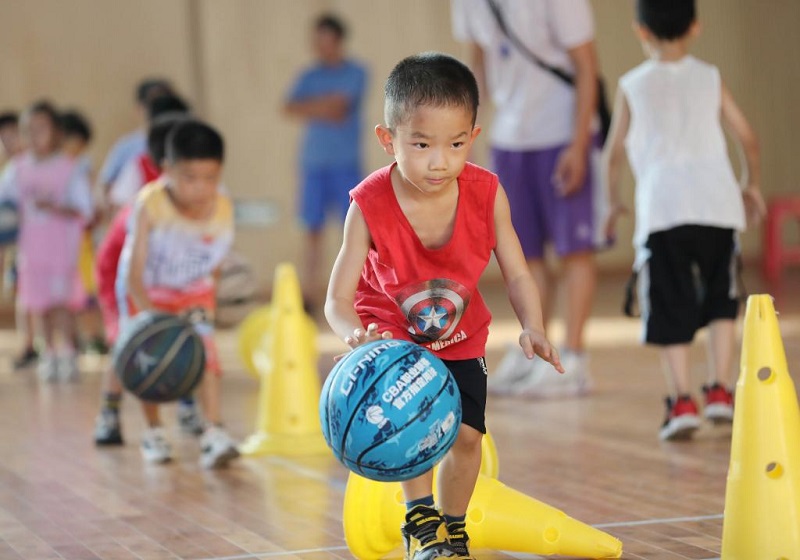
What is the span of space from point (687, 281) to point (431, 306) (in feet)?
7.44

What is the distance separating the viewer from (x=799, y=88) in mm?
16797

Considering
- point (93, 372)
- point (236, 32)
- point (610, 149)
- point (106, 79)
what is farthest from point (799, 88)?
point (610, 149)

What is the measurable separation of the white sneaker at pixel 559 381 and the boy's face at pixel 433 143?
3.63 metres

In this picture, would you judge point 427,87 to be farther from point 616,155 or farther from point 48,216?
point 48,216

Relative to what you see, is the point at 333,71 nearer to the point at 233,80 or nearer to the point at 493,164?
the point at 233,80

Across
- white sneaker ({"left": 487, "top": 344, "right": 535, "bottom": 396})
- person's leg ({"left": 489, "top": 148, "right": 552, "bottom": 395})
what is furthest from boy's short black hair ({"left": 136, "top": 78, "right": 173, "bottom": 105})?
white sneaker ({"left": 487, "top": 344, "right": 535, "bottom": 396})

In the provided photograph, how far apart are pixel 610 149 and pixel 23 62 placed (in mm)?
10018

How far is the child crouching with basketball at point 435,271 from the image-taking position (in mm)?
3295

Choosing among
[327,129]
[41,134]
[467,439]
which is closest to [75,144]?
[41,134]

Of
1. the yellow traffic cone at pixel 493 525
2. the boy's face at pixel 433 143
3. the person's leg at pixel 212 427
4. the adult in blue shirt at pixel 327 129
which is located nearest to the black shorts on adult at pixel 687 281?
the person's leg at pixel 212 427

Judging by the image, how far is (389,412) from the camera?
122 inches

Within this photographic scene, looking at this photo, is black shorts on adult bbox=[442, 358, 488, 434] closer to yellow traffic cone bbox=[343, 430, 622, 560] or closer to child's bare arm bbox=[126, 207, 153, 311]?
yellow traffic cone bbox=[343, 430, 622, 560]

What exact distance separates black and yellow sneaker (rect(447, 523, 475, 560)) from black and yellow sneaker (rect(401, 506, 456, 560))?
3cm

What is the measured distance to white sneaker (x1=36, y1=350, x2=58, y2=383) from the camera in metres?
8.70
